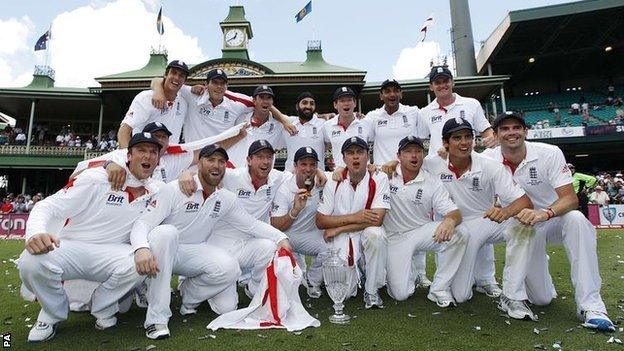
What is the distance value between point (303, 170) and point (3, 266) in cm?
669

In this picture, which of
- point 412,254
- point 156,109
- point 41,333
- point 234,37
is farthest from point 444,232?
point 234,37

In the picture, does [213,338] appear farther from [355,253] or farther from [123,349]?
[355,253]

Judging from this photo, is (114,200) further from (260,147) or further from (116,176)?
(260,147)

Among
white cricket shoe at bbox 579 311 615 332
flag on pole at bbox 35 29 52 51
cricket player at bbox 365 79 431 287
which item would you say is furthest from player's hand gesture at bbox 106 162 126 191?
flag on pole at bbox 35 29 52 51

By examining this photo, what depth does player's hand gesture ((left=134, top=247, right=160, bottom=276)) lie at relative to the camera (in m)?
3.46

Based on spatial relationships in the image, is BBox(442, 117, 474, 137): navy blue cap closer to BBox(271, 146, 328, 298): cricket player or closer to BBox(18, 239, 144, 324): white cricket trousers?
BBox(271, 146, 328, 298): cricket player

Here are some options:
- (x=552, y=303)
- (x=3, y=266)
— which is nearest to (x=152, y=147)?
(x=552, y=303)

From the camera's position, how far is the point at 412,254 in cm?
480

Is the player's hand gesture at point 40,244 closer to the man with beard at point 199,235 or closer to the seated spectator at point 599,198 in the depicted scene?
the man with beard at point 199,235

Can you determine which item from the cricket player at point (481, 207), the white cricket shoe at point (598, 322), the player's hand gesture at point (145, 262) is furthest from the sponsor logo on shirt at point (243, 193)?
the white cricket shoe at point (598, 322)

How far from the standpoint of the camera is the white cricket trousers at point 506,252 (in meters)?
4.00

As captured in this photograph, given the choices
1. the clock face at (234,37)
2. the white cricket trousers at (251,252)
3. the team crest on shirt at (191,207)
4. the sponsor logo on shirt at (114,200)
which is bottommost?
the white cricket trousers at (251,252)

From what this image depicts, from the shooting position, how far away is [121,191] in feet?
12.7

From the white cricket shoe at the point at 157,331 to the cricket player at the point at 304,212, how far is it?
1973 mm
